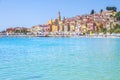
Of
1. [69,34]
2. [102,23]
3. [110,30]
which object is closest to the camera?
[110,30]

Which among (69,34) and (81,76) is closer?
(81,76)

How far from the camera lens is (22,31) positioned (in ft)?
453

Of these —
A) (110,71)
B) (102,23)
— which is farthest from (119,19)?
(110,71)

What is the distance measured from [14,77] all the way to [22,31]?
5050 inches

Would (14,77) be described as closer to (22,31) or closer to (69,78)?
(69,78)

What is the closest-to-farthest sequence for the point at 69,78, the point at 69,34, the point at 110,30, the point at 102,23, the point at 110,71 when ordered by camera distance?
1. the point at 69,78
2. the point at 110,71
3. the point at 110,30
4. the point at 102,23
5. the point at 69,34

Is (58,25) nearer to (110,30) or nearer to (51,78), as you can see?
(110,30)

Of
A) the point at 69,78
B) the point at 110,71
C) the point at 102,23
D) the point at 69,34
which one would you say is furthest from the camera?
the point at 69,34

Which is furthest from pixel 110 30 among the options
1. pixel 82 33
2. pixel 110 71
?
pixel 110 71

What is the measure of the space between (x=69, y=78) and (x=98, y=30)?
314 ft

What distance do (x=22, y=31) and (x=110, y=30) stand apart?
4958 cm

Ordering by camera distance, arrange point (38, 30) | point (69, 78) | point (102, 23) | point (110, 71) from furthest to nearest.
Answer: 1. point (38, 30)
2. point (102, 23)
3. point (110, 71)
4. point (69, 78)

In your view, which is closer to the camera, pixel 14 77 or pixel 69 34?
pixel 14 77

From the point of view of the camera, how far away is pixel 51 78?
10297 mm
